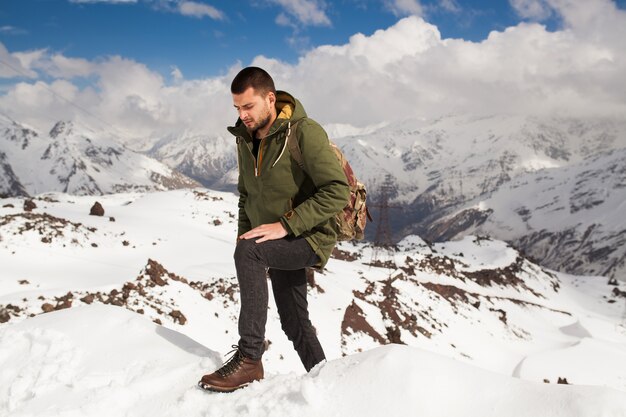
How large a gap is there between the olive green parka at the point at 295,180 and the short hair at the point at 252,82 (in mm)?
296

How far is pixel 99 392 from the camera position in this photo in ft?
13.4

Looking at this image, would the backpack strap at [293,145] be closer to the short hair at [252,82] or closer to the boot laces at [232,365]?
the short hair at [252,82]

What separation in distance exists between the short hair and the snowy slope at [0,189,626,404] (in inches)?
191

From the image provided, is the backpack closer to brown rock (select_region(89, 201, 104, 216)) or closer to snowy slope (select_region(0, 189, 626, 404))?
snowy slope (select_region(0, 189, 626, 404))

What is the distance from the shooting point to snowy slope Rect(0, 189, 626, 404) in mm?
13727

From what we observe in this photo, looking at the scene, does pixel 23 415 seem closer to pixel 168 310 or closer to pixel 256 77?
pixel 256 77

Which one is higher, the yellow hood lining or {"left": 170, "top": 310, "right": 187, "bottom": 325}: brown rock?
the yellow hood lining

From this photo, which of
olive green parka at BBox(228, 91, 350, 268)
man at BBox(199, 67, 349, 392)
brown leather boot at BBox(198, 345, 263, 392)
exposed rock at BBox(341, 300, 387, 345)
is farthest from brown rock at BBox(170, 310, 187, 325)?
exposed rock at BBox(341, 300, 387, 345)

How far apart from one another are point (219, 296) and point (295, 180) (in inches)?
546

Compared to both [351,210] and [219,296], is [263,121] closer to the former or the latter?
[351,210]

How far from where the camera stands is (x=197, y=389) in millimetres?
4129

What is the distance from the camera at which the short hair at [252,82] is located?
4055 mm

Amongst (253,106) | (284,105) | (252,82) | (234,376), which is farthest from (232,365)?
(252,82)

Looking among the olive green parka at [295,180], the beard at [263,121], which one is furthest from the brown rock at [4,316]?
the beard at [263,121]
